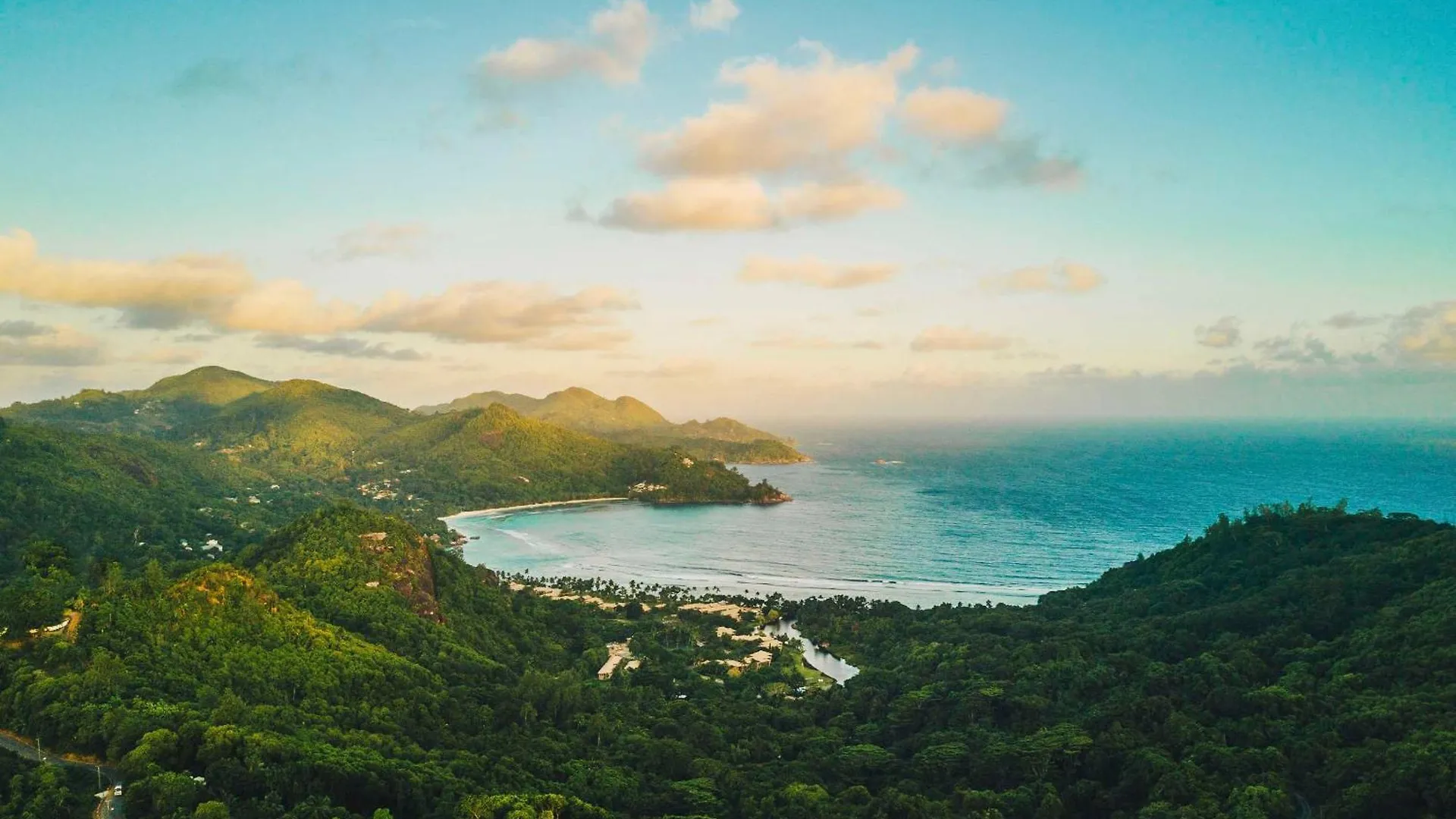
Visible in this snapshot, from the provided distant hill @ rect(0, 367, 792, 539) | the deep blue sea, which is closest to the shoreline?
distant hill @ rect(0, 367, 792, 539)

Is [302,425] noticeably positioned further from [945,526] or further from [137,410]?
[945,526]

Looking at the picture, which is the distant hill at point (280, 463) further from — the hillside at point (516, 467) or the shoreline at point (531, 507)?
the shoreline at point (531, 507)

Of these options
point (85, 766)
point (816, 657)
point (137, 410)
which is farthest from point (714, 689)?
point (137, 410)

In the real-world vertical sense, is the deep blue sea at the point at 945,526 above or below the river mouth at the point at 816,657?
above

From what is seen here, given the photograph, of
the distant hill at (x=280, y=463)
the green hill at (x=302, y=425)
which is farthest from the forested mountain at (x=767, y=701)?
the green hill at (x=302, y=425)

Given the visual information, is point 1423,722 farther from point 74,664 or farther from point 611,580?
point 611,580

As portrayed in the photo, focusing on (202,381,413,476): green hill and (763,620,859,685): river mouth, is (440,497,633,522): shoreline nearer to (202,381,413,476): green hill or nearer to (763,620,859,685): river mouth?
(202,381,413,476): green hill
